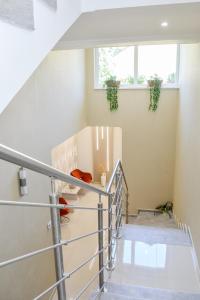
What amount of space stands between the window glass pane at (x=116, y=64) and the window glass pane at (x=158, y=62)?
24 cm

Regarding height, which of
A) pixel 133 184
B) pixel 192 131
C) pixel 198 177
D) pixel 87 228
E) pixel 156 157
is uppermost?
pixel 192 131

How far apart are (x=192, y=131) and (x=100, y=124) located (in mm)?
2832

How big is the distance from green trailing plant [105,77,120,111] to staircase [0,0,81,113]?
4.80 m

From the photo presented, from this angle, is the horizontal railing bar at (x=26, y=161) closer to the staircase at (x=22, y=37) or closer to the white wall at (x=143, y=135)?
the staircase at (x=22, y=37)

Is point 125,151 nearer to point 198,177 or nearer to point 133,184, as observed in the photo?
point 133,184

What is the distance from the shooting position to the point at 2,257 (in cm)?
256

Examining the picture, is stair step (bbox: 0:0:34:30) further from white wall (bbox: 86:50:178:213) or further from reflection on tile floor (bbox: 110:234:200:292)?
white wall (bbox: 86:50:178:213)

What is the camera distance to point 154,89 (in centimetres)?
604

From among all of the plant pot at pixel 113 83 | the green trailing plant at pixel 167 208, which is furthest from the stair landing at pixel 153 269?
the plant pot at pixel 113 83

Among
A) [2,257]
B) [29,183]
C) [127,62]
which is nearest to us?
[2,257]

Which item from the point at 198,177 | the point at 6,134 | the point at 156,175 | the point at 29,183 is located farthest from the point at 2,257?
the point at 156,175

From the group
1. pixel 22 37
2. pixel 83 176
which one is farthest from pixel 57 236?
pixel 83 176

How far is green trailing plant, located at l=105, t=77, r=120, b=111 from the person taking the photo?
618cm

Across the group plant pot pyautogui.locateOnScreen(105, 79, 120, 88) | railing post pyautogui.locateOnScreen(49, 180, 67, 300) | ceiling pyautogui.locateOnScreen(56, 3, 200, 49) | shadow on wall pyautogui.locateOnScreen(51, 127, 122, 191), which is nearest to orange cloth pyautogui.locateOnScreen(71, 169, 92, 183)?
shadow on wall pyautogui.locateOnScreen(51, 127, 122, 191)
